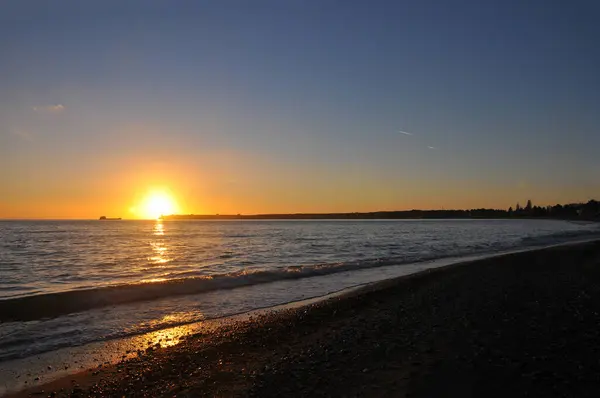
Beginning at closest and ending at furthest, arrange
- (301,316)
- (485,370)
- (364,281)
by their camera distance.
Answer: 1. (485,370)
2. (301,316)
3. (364,281)

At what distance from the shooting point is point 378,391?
6371mm

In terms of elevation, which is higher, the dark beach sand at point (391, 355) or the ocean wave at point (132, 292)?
the dark beach sand at point (391, 355)

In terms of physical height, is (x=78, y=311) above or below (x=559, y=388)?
below

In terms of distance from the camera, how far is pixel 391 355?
796 cm

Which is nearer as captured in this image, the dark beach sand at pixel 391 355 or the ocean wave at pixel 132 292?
the dark beach sand at pixel 391 355

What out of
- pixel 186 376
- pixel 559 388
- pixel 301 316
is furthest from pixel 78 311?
pixel 559 388

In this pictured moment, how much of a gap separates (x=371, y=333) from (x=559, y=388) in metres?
4.24

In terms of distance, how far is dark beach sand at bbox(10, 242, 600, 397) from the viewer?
6.53 metres

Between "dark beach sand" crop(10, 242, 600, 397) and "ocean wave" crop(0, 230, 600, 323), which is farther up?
"dark beach sand" crop(10, 242, 600, 397)

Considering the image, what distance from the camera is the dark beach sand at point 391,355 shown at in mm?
6527

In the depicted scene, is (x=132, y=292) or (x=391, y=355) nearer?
(x=391, y=355)

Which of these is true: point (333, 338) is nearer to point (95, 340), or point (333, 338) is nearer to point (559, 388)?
point (559, 388)

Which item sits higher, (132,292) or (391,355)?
(391,355)

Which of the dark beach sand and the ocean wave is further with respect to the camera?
the ocean wave
